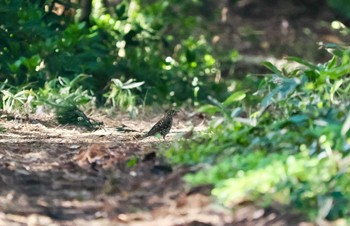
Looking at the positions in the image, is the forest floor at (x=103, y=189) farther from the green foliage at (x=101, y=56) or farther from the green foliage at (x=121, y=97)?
the green foliage at (x=101, y=56)

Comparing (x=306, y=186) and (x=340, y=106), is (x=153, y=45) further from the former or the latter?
(x=306, y=186)

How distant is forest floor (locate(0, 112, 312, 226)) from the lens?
403 cm

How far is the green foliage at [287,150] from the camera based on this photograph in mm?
3883

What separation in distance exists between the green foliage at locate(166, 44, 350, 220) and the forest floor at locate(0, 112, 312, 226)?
88 mm

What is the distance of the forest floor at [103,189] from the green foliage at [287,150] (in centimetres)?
9

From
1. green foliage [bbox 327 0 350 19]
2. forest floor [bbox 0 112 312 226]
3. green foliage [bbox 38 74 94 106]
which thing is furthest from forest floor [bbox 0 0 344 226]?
green foliage [bbox 327 0 350 19]

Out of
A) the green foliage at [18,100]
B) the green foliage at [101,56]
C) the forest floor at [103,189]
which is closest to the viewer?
the forest floor at [103,189]

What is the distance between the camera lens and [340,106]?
4.76m

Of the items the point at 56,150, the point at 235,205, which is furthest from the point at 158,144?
the point at 235,205

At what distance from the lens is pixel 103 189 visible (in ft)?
15.1

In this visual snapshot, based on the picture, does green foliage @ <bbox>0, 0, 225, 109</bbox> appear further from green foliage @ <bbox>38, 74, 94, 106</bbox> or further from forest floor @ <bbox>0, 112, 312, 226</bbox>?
forest floor @ <bbox>0, 112, 312, 226</bbox>

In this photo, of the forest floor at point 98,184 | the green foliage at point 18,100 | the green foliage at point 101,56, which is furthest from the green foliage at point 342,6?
the green foliage at point 18,100

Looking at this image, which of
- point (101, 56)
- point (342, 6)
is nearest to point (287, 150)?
point (101, 56)

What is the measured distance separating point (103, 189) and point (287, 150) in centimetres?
95
